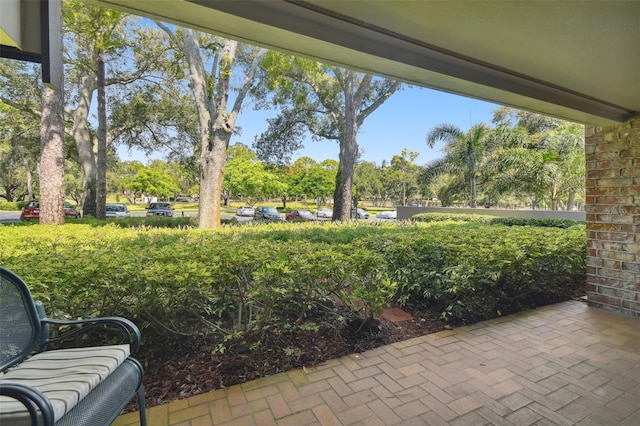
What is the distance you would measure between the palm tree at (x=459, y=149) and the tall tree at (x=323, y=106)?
4.01 meters

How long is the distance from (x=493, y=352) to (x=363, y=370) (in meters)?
1.11

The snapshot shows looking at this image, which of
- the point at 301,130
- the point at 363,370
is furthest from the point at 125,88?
the point at 363,370

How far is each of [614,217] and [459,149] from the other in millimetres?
12579

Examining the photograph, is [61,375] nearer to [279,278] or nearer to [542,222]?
[279,278]

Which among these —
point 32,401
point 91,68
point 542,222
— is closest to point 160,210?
point 91,68

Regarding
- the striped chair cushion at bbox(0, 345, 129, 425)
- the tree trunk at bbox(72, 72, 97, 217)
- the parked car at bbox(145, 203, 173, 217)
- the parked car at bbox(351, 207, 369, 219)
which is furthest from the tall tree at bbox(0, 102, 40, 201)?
the striped chair cushion at bbox(0, 345, 129, 425)

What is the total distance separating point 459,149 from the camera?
15.0 metres

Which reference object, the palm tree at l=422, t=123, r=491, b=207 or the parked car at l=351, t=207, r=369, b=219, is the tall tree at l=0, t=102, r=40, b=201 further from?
the palm tree at l=422, t=123, r=491, b=207

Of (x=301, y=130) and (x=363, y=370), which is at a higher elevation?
(x=301, y=130)

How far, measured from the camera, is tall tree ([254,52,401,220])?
37.9 feet

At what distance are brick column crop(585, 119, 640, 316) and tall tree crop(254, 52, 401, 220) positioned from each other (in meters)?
7.74

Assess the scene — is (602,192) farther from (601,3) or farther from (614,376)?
(601,3)

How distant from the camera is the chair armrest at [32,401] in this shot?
1000 millimetres

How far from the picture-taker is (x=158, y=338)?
2.34 metres
